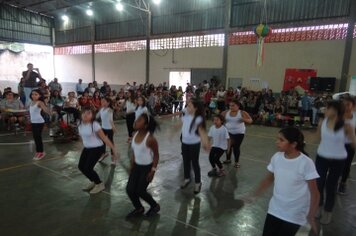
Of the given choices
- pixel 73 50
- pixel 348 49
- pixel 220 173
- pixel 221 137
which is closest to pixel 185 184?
pixel 220 173

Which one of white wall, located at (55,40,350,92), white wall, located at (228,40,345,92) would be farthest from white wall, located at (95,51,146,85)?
white wall, located at (228,40,345,92)

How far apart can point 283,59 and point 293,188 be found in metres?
13.4

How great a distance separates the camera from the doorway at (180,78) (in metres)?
18.6

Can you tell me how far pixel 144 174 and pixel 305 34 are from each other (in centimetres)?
1314

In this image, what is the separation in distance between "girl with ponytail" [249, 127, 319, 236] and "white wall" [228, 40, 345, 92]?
1259 cm

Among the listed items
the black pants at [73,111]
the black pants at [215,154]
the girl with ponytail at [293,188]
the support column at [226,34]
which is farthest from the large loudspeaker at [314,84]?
the girl with ponytail at [293,188]

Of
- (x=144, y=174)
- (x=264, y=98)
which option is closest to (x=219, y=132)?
(x=144, y=174)

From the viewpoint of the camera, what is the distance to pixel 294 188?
2258mm

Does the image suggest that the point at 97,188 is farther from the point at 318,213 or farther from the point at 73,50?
the point at 73,50

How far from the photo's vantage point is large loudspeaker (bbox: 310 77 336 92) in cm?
1284

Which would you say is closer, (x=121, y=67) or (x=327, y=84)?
(x=327, y=84)

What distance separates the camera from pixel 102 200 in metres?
4.24

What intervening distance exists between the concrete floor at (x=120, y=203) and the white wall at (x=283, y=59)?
8.40 metres

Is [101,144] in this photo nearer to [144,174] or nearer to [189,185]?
[144,174]
